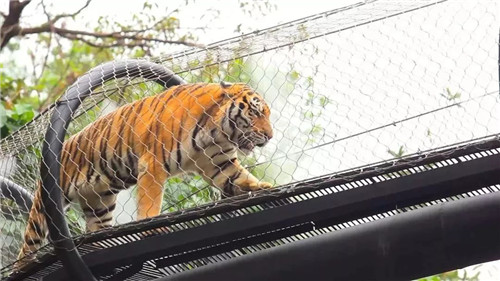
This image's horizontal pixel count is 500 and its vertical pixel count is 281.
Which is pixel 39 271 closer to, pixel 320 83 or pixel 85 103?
pixel 85 103

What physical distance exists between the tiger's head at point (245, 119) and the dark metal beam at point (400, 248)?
0.69 meters

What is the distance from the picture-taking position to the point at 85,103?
2.51 metres

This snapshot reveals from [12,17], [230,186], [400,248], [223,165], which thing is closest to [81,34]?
[12,17]

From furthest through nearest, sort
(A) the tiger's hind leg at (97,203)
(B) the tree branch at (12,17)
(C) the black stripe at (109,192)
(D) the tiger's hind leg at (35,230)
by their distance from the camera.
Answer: (B) the tree branch at (12,17) → (C) the black stripe at (109,192) → (A) the tiger's hind leg at (97,203) → (D) the tiger's hind leg at (35,230)

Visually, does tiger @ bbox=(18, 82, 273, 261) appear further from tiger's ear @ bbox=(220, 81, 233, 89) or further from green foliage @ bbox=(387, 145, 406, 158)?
green foliage @ bbox=(387, 145, 406, 158)

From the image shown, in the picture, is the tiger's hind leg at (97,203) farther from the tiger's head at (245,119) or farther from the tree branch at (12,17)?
the tree branch at (12,17)

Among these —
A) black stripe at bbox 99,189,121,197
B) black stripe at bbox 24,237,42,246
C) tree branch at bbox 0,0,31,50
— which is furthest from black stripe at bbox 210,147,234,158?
tree branch at bbox 0,0,31,50

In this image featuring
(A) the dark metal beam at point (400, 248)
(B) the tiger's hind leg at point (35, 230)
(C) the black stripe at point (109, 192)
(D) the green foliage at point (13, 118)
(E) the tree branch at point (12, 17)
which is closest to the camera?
(A) the dark metal beam at point (400, 248)

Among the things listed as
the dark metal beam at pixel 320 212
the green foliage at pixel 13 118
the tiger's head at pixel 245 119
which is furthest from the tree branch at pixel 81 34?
the dark metal beam at pixel 320 212

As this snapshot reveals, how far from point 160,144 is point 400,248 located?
1.13 metres

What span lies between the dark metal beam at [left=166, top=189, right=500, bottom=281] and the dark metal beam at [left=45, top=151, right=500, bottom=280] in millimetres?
39

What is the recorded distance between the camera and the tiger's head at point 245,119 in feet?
8.68

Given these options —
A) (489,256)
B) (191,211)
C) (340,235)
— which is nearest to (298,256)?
(340,235)

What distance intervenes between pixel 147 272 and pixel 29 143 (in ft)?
1.99
